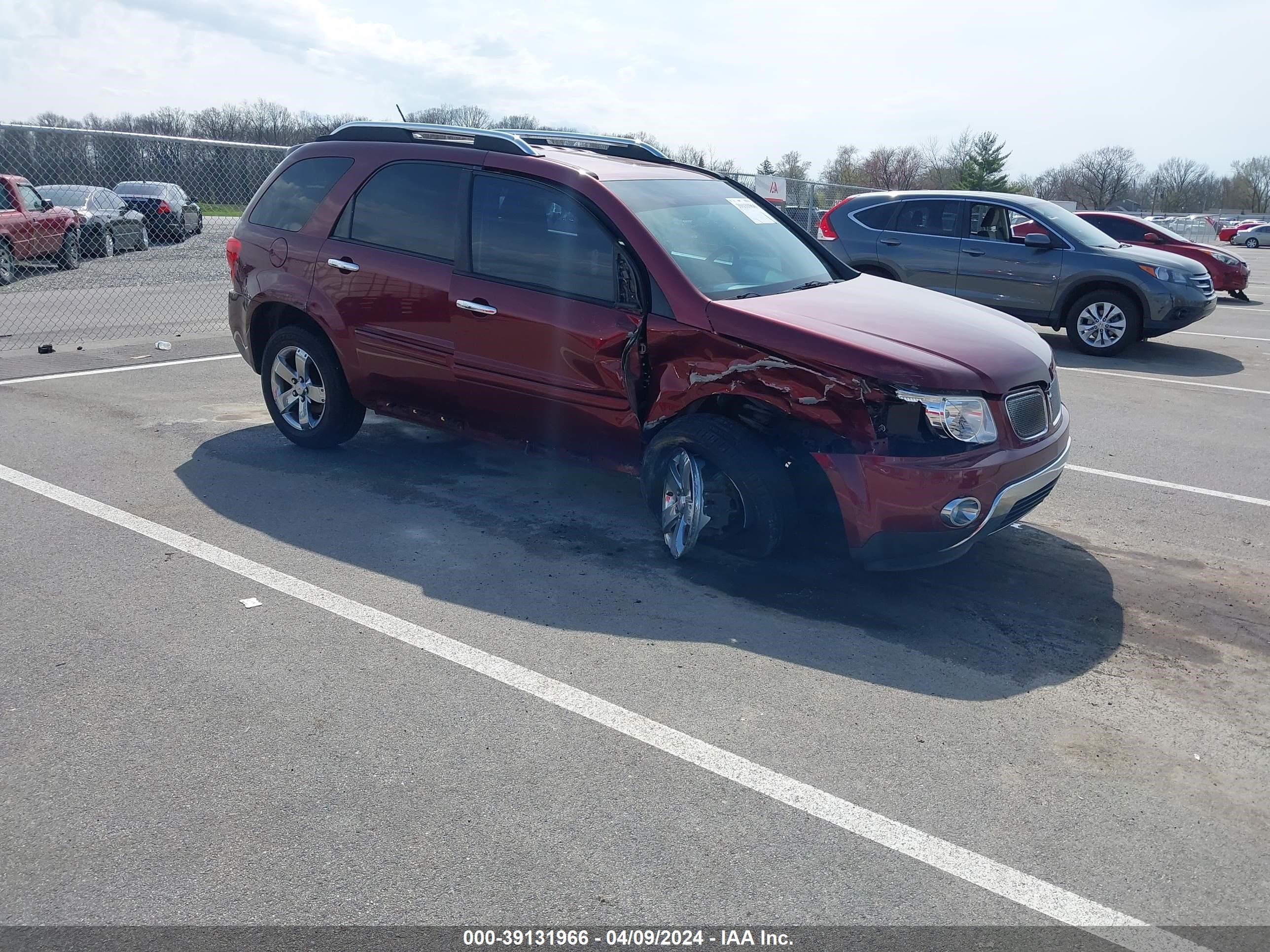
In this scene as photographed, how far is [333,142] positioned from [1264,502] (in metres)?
6.04

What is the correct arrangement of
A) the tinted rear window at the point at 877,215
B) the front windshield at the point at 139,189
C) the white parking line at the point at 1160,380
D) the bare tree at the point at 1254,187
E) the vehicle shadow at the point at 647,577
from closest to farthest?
the vehicle shadow at the point at 647,577 < the white parking line at the point at 1160,380 < the tinted rear window at the point at 877,215 < the front windshield at the point at 139,189 < the bare tree at the point at 1254,187

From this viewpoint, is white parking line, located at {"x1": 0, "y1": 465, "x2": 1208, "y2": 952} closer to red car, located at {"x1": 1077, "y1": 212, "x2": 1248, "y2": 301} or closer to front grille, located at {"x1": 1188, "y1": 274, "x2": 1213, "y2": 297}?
front grille, located at {"x1": 1188, "y1": 274, "x2": 1213, "y2": 297}

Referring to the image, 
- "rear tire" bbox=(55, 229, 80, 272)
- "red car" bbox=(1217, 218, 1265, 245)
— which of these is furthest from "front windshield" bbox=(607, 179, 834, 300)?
"red car" bbox=(1217, 218, 1265, 245)

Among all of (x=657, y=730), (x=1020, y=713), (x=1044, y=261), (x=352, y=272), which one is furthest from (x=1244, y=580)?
(x=1044, y=261)

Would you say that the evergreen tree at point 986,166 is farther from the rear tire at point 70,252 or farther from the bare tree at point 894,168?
the rear tire at point 70,252

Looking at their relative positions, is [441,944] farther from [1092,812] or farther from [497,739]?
[1092,812]

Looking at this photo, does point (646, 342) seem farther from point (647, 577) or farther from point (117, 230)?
point (117, 230)

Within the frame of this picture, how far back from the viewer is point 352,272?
6156 millimetres

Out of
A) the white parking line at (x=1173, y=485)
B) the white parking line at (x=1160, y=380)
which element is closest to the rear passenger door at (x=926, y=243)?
the white parking line at (x=1160, y=380)

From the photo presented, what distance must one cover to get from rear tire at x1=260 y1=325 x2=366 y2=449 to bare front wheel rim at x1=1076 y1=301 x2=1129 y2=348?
864 centimetres

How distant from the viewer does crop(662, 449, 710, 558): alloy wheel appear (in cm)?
495

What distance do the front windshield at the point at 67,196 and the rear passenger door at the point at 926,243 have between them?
1081cm

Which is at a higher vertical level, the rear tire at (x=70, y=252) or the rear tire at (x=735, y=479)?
the rear tire at (x=735, y=479)

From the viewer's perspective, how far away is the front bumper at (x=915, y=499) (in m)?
4.44
